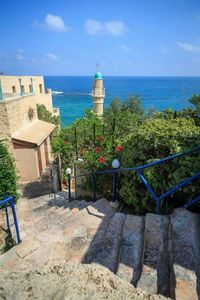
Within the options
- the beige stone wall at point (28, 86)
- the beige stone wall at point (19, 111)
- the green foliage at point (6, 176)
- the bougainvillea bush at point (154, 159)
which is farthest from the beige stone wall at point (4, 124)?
the beige stone wall at point (28, 86)

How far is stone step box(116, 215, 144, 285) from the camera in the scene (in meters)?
2.75

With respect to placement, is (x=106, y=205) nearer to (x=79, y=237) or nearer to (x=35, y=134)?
(x=79, y=237)

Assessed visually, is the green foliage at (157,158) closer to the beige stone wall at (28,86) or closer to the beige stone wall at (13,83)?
the beige stone wall at (28,86)

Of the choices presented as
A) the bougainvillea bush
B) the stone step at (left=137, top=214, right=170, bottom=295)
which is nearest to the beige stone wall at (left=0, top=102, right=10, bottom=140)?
the bougainvillea bush

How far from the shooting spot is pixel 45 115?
20.9 meters

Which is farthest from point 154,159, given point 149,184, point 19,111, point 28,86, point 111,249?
point 28,86

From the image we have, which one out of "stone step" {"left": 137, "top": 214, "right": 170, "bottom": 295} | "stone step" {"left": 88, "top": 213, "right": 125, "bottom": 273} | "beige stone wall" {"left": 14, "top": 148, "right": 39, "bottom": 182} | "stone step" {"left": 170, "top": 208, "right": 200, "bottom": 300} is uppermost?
"stone step" {"left": 170, "top": 208, "right": 200, "bottom": 300}

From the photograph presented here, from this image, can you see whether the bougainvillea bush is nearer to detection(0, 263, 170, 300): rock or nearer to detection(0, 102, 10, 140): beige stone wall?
detection(0, 263, 170, 300): rock

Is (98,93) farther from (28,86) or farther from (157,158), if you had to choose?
(157,158)

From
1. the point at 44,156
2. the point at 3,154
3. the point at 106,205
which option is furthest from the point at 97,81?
the point at 106,205

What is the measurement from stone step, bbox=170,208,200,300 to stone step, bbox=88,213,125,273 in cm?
84

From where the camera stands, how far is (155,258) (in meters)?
2.90

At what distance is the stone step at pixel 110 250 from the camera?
10.0ft

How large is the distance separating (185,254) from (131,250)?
77 centimetres
